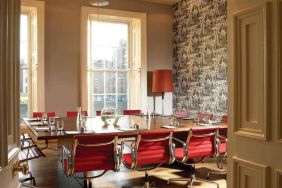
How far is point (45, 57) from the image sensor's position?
7.46 m

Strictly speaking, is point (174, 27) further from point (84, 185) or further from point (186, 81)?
point (84, 185)

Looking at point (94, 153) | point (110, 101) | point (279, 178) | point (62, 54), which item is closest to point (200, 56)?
point (110, 101)

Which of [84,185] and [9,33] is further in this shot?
→ [84,185]

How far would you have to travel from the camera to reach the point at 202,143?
3.98 meters

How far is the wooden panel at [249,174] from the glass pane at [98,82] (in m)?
6.61

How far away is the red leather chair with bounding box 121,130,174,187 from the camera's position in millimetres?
3520

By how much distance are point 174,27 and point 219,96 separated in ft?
9.27

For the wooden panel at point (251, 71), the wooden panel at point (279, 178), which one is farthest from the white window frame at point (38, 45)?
the wooden panel at point (279, 178)

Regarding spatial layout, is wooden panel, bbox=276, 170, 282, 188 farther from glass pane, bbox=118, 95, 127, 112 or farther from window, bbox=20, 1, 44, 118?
glass pane, bbox=118, 95, 127, 112

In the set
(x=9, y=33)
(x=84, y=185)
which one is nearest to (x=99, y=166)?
(x=84, y=185)

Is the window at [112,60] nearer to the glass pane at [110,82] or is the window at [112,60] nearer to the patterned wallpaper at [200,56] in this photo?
the glass pane at [110,82]

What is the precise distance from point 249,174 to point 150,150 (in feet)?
6.43

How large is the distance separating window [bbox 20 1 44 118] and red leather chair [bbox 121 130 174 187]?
439cm

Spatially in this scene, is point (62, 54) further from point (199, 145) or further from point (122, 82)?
point (199, 145)
